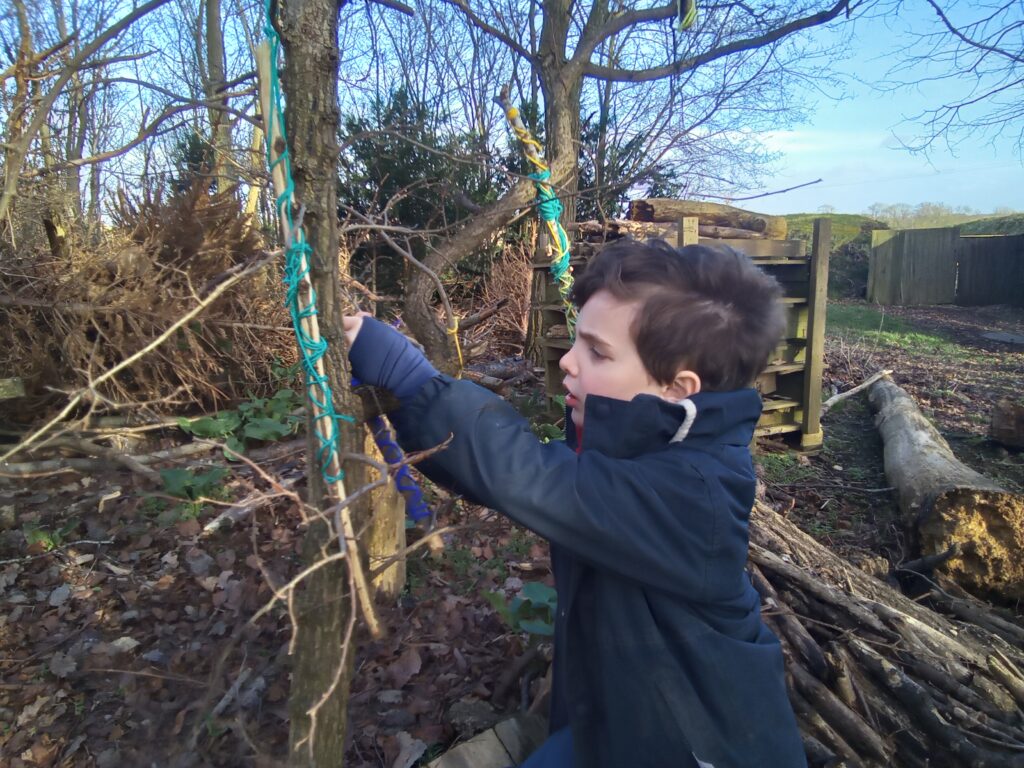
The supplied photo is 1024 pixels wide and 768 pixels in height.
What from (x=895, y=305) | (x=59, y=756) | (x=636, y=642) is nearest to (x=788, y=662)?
(x=636, y=642)

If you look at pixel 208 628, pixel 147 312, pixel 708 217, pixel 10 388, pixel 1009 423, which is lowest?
pixel 208 628

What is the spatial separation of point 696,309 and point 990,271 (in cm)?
1861

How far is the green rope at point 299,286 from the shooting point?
1221 millimetres

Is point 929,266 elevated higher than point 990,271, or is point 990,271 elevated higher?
point 929,266

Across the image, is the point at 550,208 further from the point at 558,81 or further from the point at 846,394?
the point at 846,394

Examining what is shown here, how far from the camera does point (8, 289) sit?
432cm

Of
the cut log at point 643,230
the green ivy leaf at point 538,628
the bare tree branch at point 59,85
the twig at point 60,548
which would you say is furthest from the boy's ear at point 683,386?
the cut log at point 643,230

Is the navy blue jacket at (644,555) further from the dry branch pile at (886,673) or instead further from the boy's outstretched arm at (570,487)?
the dry branch pile at (886,673)

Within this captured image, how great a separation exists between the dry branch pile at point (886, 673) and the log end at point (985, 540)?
0.59m

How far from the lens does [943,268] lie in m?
17.1

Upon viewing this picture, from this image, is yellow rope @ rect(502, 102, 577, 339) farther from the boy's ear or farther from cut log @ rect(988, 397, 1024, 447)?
cut log @ rect(988, 397, 1024, 447)

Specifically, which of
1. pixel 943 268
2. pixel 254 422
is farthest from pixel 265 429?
pixel 943 268

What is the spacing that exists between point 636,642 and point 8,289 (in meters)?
4.62

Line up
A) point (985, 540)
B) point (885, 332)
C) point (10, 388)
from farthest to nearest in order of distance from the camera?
point (885, 332) < point (10, 388) < point (985, 540)
